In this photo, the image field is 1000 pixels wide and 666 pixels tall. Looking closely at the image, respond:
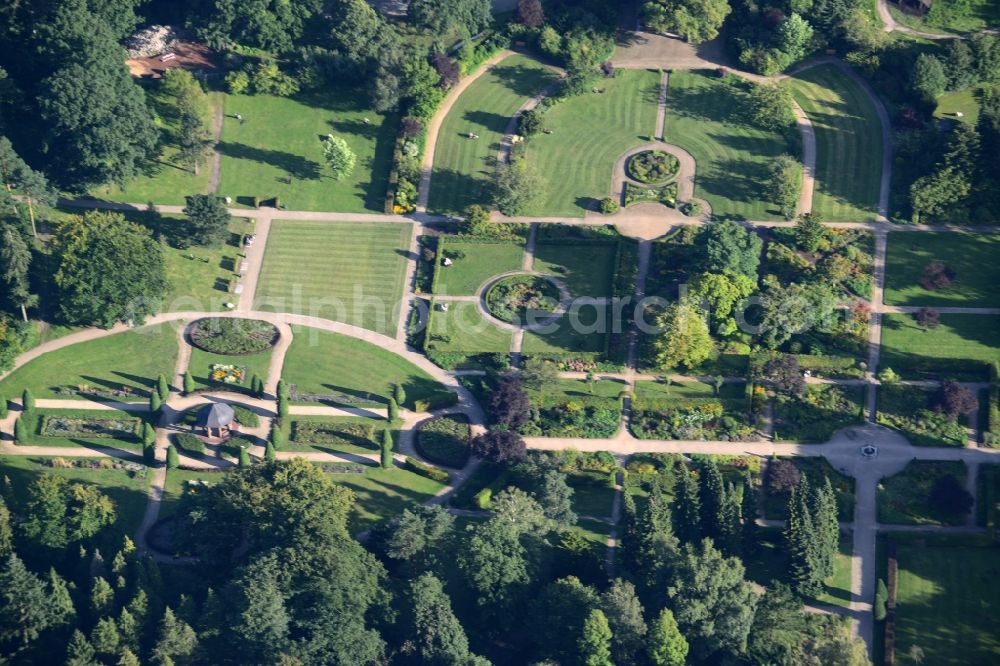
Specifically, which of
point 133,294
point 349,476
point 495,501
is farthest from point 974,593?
point 133,294

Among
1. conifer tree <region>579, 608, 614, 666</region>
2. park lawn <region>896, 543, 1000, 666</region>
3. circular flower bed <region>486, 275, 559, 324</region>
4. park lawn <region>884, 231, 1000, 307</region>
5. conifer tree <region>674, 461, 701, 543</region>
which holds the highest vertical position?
park lawn <region>884, 231, 1000, 307</region>

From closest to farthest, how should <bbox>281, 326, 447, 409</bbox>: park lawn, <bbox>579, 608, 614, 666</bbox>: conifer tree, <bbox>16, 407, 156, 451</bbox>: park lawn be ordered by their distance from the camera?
<bbox>579, 608, 614, 666</bbox>: conifer tree → <bbox>16, 407, 156, 451</bbox>: park lawn → <bbox>281, 326, 447, 409</bbox>: park lawn

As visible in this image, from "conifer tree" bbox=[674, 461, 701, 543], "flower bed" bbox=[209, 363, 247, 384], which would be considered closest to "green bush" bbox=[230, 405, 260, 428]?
"flower bed" bbox=[209, 363, 247, 384]

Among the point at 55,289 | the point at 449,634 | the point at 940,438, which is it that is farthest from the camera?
the point at 55,289

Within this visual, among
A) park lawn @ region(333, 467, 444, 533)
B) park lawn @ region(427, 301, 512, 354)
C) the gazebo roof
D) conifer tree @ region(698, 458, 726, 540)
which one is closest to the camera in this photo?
conifer tree @ region(698, 458, 726, 540)

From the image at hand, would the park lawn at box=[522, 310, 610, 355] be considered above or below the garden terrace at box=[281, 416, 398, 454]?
above

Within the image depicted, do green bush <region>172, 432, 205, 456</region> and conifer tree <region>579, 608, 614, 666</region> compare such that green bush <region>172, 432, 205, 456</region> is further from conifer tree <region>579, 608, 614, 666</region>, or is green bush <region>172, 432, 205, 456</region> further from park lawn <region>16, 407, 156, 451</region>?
conifer tree <region>579, 608, 614, 666</region>

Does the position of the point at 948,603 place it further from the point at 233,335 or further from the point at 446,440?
the point at 233,335

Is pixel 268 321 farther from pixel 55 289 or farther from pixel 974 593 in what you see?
pixel 974 593
